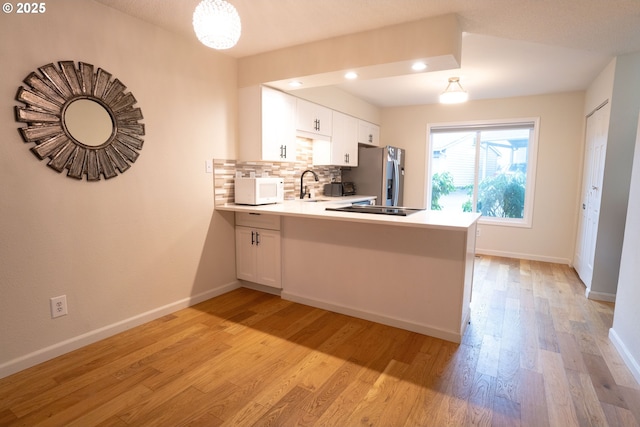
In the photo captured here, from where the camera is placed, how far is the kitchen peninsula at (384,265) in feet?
7.68

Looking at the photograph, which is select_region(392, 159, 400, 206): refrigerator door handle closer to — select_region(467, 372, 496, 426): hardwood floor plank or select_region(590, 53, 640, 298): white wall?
select_region(590, 53, 640, 298): white wall

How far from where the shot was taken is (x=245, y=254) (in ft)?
11.1

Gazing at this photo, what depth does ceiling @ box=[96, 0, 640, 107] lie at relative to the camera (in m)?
2.17

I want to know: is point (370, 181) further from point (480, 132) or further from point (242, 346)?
point (242, 346)

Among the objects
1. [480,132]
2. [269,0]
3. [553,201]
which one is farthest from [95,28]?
[553,201]

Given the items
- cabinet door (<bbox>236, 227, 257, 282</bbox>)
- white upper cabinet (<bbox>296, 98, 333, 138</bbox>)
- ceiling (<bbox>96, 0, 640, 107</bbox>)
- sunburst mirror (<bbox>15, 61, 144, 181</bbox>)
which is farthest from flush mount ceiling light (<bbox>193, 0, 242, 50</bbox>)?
white upper cabinet (<bbox>296, 98, 333, 138</bbox>)

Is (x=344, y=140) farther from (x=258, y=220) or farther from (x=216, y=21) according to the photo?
(x=216, y=21)

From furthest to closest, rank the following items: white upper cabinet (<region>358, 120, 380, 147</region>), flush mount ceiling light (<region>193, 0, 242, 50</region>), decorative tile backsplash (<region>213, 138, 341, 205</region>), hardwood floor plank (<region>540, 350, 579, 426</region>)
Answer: white upper cabinet (<region>358, 120, 380, 147</region>)
decorative tile backsplash (<region>213, 138, 341, 205</region>)
hardwood floor plank (<region>540, 350, 579, 426</region>)
flush mount ceiling light (<region>193, 0, 242, 50</region>)

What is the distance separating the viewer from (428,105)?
536 centimetres

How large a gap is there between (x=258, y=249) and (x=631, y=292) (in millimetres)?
2869

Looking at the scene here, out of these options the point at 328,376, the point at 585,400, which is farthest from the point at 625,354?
the point at 328,376

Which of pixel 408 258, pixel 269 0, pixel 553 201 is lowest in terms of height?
pixel 408 258

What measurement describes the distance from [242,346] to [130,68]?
7.15 feet

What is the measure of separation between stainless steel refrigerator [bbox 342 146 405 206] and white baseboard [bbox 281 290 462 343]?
238cm
